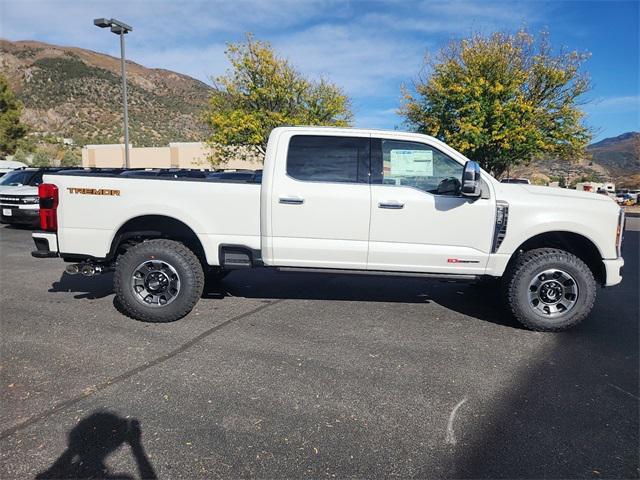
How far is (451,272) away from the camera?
4.72 m

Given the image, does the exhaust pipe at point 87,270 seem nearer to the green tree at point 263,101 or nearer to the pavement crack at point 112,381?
the pavement crack at point 112,381

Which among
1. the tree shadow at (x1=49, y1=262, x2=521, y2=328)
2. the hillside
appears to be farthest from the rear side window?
the hillside

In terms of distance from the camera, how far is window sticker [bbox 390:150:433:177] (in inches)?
185

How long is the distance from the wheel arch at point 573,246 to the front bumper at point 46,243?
190 inches

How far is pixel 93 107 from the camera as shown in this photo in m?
67.7

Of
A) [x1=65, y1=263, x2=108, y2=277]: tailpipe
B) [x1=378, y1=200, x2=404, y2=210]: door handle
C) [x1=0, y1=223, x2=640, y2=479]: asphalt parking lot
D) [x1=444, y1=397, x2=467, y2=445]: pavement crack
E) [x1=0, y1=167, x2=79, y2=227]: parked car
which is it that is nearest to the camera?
[x1=0, y1=223, x2=640, y2=479]: asphalt parking lot

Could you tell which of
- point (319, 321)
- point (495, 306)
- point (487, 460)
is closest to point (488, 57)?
point (495, 306)

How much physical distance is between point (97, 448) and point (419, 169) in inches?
145

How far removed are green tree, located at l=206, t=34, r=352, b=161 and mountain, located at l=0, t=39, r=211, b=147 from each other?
34.7 meters

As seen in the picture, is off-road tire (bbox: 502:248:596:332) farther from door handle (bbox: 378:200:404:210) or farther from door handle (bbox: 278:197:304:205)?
door handle (bbox: 278:197:304:205)

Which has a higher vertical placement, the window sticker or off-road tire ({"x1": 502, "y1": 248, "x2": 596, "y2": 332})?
the window sticker

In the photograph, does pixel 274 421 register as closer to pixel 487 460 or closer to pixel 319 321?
pixel 487 460

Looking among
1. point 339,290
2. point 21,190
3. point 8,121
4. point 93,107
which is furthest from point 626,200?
point 93,107

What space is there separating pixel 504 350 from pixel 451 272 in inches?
36.3
